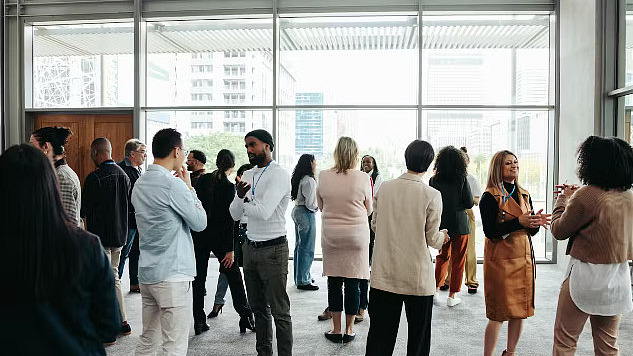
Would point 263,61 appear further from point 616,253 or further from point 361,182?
point 616,253

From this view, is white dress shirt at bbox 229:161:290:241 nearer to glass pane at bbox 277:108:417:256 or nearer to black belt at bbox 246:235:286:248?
black belt at bbox 246:235:286:248

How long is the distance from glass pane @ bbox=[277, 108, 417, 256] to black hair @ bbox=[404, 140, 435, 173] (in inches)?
192

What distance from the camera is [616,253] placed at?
2.90 m

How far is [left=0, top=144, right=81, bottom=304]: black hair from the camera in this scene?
4.79 ft

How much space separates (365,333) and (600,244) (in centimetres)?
237

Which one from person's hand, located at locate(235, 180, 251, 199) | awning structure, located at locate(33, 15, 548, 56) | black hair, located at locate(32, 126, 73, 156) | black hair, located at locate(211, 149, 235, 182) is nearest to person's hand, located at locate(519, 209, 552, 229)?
person's hand, located at locate(235, 180, 251, 199)

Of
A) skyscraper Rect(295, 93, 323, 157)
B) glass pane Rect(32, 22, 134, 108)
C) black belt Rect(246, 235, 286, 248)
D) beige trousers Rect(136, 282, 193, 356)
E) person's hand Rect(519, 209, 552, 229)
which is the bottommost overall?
beige trousers Rect(136, 282, 193, 356)

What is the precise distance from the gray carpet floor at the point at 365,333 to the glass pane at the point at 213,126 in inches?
118

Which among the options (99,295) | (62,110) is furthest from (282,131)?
(99,295)

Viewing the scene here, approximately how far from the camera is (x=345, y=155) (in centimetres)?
439

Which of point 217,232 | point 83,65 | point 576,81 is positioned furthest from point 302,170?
point 83,65

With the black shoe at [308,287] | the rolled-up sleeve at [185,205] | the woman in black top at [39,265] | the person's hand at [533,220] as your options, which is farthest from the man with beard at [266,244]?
the black shoe at [308,287]

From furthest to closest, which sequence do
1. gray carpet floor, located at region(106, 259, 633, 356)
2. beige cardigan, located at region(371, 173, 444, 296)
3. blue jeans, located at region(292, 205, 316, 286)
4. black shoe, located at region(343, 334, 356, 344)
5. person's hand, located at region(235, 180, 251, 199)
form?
blue jeans, located at region(292, 205, 316, 286) < black shoe, located at region(343, 334, 356, 344) < gray carpet floor, located at region(106, 259, 633, 356) < person's hand, located at region(235, 180, 251, 199) < beige cardigan, located at region(371, 173, 444, 296)

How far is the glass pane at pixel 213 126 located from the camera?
8.35 metres
